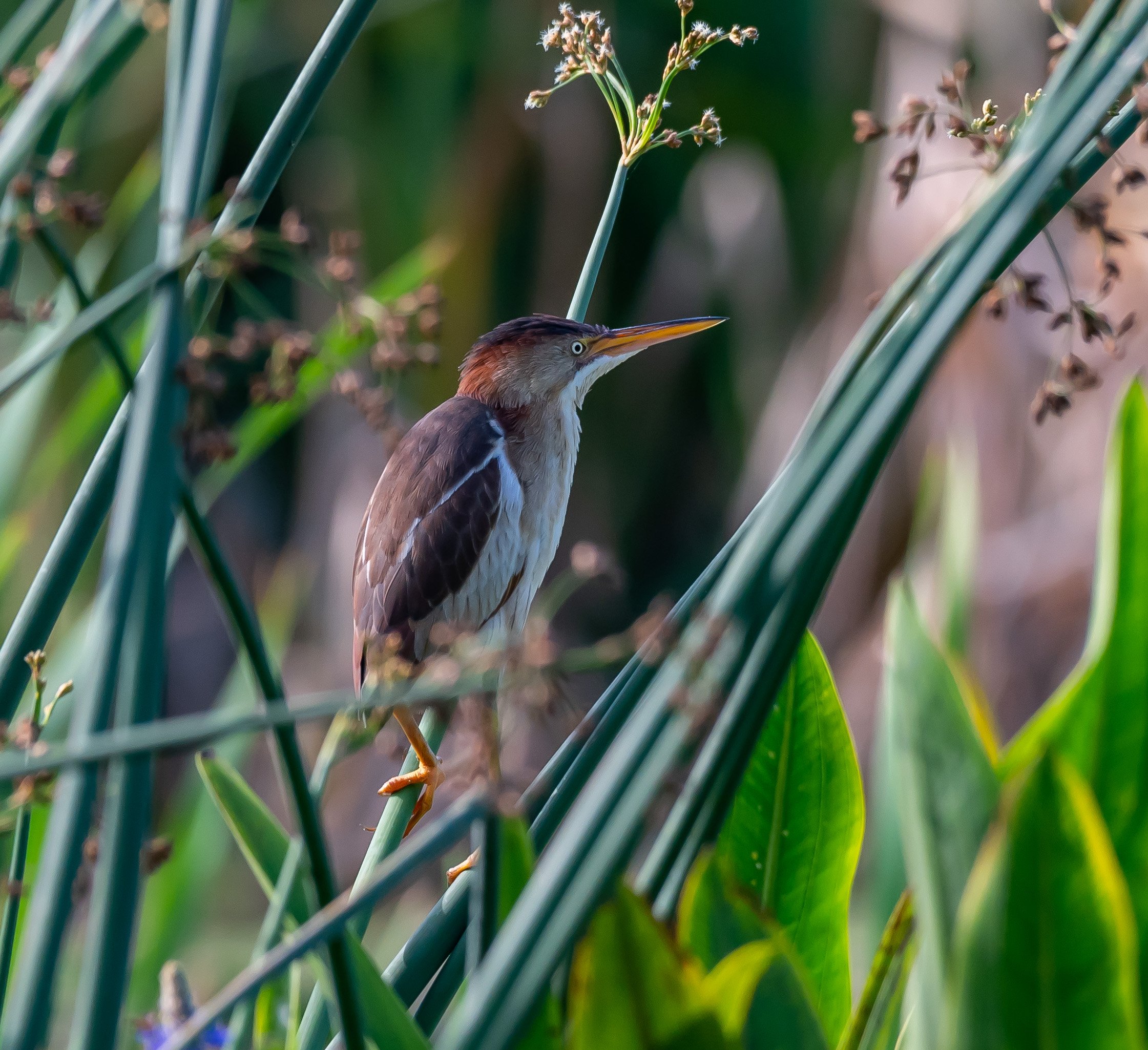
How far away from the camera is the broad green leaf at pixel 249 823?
0.62m

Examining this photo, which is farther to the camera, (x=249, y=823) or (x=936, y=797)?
(x=249, y=823)

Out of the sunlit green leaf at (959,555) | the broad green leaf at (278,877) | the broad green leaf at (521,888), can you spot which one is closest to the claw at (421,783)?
the broad green leaf at (278,877)

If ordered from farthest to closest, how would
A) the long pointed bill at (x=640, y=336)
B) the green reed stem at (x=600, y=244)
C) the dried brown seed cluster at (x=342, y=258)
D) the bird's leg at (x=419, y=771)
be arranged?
the long pointed bill at (x=640, y=336) → the bird's leg at (x=419, y=771) → the green reed stem at (x=600, y=244) → the dried brown seed cluster at (x=342, y=258)

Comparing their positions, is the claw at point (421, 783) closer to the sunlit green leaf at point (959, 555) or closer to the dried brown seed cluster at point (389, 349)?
the dried brown seed cluster at point (389, 349)

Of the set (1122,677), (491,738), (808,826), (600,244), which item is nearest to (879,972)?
(808,826)

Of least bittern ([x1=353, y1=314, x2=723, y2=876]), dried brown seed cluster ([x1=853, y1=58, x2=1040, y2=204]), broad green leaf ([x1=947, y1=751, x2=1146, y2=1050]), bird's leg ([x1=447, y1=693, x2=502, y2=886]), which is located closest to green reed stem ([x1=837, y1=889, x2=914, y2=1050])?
broad green leaf ([x1=947, y1=751, x2=1146, y2=1050])

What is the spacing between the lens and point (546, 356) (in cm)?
152

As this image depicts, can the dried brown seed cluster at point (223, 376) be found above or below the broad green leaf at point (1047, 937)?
above

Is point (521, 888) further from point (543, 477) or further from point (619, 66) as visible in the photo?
point (543, 477)

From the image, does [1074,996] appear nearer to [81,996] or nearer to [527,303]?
[81,996]

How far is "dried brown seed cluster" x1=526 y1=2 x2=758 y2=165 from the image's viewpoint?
0.75 meters

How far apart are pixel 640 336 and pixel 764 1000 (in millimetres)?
1025

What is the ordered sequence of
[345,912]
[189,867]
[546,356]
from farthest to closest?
[189,867], [546,356], [345,912]

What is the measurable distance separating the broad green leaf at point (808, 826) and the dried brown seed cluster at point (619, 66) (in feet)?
1.19
